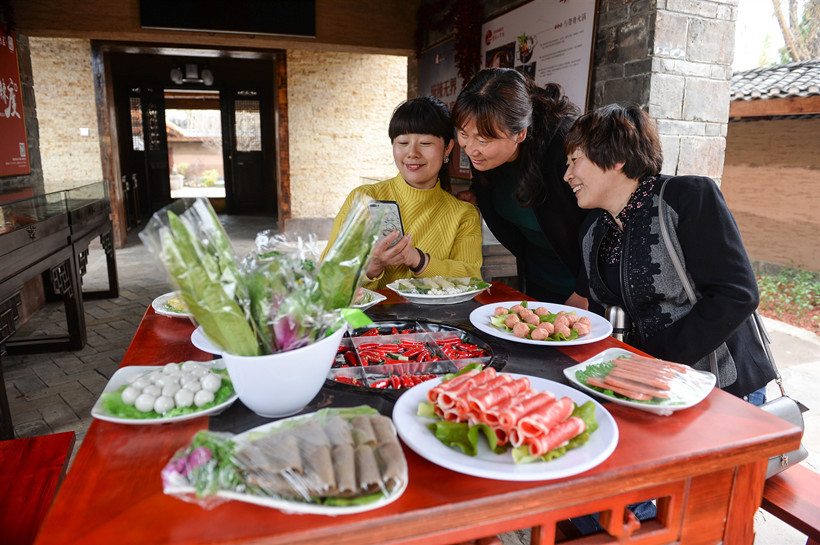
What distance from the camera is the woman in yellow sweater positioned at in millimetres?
2219

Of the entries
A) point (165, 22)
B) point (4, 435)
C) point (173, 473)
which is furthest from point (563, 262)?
point (165, 22)

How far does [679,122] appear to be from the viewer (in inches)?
110

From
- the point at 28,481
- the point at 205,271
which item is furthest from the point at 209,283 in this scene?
the point at 28,481

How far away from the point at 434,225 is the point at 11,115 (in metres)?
4.37

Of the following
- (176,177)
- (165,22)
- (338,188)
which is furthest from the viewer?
(176,177)

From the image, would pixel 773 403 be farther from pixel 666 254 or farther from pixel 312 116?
pixel 312 116

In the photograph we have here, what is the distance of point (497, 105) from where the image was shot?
196cm

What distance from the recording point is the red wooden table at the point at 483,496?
2.52 feet

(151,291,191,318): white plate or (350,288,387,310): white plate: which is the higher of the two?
(350,288,387,310): white plate

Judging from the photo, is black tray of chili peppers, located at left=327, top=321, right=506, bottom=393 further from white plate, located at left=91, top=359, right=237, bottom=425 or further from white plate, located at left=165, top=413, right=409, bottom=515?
white plate, located at left=165, top=413, right=409, bottom=515

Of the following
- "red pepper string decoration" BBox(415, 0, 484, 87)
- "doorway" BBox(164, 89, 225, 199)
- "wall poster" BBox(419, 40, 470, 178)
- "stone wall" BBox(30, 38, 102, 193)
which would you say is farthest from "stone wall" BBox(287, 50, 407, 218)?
"doorway" BBox(164, 89, 225, 199)

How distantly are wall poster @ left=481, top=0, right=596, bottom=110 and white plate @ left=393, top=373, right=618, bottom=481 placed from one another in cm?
257

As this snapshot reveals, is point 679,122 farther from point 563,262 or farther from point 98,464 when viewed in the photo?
point 98,464

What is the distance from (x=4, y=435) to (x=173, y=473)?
249cm
